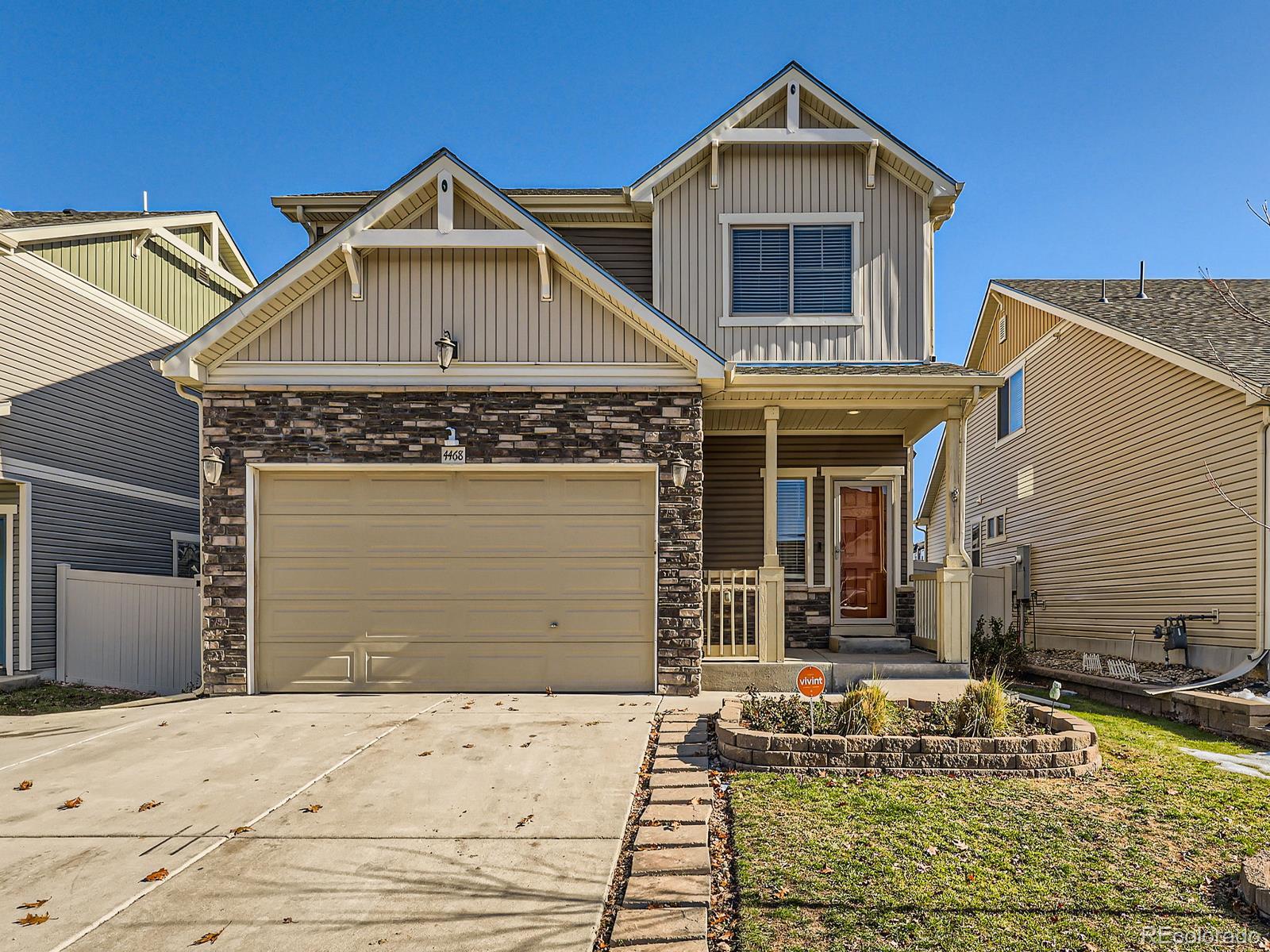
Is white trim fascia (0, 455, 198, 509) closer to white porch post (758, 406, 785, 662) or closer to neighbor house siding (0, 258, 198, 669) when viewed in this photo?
neighbor house siding (0, 258, 198, 669)

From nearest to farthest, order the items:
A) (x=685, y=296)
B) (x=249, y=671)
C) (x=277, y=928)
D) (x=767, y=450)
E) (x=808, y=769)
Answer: (x=277, y=928)
(x=808, y=769)
(x=249, y=671)
(x=767, y=450)
(x=685, y=296)

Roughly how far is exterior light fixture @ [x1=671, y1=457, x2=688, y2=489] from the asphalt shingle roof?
5700 mm

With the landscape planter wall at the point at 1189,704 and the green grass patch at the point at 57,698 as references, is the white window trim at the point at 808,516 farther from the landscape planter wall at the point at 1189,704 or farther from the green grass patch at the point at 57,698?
the green grass patch at the point at 57,698

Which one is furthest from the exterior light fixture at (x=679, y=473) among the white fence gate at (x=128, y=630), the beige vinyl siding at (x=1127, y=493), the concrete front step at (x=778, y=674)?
the beige vinyl siding at (x=1127, y=493)

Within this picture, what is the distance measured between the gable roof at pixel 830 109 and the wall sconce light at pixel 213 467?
562 cm

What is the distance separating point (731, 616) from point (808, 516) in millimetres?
2326

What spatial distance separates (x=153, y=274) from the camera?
1388 cm

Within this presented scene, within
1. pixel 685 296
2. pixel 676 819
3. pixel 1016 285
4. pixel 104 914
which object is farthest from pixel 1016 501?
pixel 104 914

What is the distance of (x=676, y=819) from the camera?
4.83 meters

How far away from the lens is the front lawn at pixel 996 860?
358cm

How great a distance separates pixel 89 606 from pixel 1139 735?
12.1 metres

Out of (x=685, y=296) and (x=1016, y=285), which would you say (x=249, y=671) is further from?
(x=1016, y=285)

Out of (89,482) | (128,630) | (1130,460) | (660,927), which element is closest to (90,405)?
(89,482)

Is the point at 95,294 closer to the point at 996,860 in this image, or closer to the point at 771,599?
the point at 771,599
